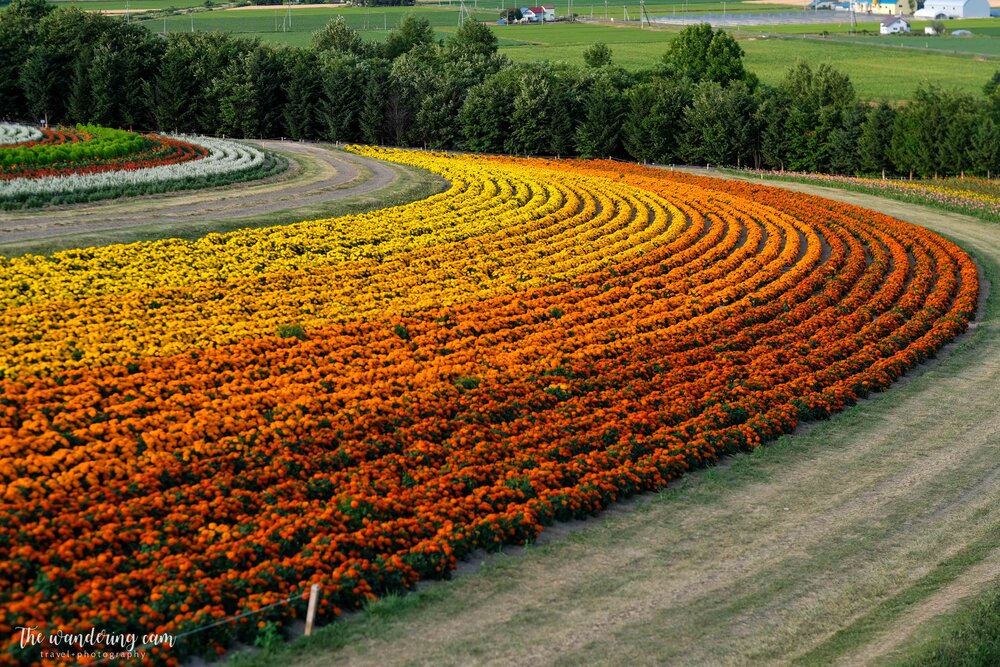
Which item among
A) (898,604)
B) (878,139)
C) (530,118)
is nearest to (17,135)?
(530,118)

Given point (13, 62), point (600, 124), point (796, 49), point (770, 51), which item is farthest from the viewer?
point (796, 49)

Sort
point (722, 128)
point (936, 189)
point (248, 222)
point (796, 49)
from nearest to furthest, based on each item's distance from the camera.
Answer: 1. point (248, 222)
2. point (936, 189)
3. point (722, 128)
4. point (796, 49)

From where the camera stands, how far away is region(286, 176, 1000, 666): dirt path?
16688mm

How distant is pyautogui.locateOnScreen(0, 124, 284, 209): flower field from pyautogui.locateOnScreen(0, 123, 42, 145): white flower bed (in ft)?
0.18

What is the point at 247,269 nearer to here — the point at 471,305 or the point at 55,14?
the point at 471,305

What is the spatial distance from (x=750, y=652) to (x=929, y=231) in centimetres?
4099

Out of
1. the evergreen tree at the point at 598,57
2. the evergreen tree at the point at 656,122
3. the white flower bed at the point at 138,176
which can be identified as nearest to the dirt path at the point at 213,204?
the white flower bed at the point at 138,176

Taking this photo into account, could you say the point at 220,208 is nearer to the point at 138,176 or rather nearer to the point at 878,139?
the point at 138,176

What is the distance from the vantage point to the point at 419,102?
92.2m

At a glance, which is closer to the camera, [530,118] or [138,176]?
[138,176]

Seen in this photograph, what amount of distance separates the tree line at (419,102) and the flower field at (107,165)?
20.5 metres

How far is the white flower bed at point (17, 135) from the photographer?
62656 mm

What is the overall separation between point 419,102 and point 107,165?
126 feet

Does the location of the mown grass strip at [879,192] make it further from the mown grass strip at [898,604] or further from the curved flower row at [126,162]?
the mown grass strip at [898,604]
